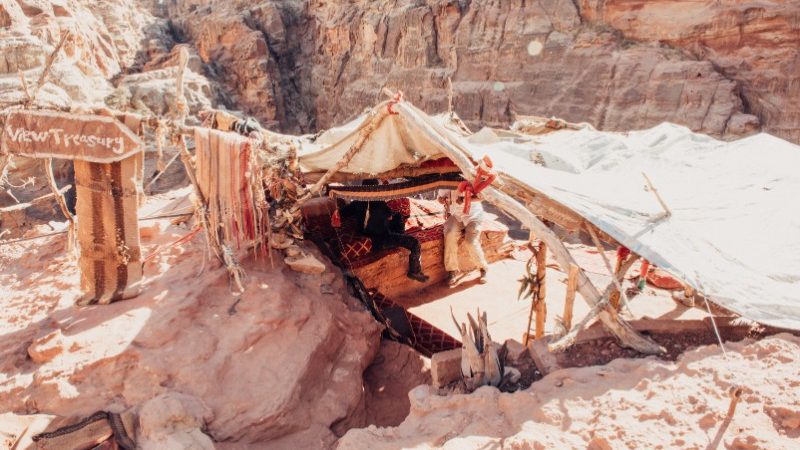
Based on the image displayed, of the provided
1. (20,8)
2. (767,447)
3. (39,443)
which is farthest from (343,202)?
(20,8)

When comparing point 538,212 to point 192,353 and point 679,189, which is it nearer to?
point 679,189

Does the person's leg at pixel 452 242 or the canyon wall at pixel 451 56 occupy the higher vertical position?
the canyon wall at pixel 451 56

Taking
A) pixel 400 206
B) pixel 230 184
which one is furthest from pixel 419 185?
pixel 400 206

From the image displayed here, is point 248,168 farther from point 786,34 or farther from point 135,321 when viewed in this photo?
point 786,34

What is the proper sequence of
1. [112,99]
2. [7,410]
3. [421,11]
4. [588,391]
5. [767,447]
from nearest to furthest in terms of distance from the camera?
[767,447] < [588,391] < [7,410] < [112,99] < [421,11]

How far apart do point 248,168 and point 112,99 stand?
19.0 meters

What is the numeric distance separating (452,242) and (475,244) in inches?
14.8

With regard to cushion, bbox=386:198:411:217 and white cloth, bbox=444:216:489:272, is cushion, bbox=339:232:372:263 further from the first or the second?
white cloth, bbox=444:216:489:272

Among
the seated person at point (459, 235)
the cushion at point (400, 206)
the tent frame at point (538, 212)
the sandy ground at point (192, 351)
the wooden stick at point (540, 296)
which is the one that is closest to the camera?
the tent frame at point (538, 212)

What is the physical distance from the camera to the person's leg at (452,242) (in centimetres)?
697

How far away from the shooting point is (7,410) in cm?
333

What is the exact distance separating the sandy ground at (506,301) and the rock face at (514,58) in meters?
9.72

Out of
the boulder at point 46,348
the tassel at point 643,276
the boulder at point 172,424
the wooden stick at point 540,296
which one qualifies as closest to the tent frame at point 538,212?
the wooden stick at point 540,296

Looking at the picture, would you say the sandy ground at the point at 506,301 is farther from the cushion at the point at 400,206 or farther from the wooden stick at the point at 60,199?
the wooden stick at the point at 60,199
